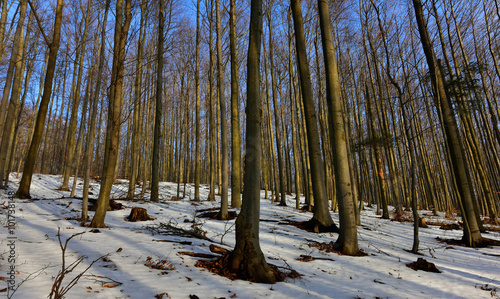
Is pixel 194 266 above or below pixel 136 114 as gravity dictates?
below

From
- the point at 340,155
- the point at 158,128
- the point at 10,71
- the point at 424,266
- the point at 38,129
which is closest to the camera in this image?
the point at 424,266

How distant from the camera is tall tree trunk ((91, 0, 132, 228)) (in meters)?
5.02

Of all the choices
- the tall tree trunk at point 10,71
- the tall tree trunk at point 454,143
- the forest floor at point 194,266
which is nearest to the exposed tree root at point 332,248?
the forest floor at point 194,266

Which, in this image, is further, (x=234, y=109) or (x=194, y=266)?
(x=234, y=109)

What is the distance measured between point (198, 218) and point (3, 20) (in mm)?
11093

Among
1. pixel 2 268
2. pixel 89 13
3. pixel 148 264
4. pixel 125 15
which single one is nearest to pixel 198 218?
pixel 148 264

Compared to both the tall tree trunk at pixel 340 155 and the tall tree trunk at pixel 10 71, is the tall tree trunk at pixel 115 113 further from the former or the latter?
the tall tree trunk at pixel 10 71

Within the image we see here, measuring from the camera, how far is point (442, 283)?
364 centimetres

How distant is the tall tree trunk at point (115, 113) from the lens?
5018 millimetres

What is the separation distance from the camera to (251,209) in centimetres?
328

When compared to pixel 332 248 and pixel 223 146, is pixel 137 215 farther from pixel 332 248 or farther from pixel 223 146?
pixel 332 248

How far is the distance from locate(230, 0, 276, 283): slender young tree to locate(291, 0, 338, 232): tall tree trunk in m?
3.70

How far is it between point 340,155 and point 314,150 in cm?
186

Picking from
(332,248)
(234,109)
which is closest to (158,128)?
(234,109)
